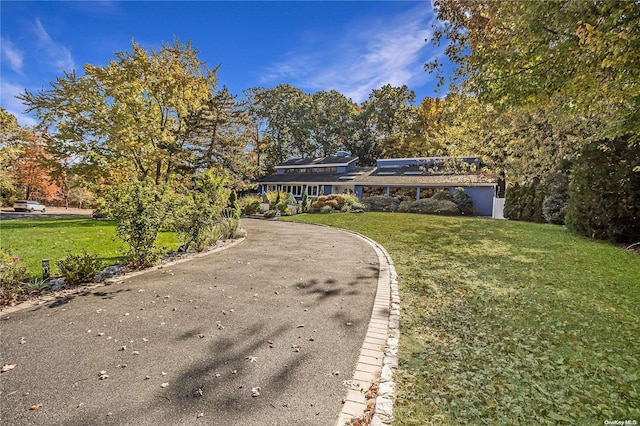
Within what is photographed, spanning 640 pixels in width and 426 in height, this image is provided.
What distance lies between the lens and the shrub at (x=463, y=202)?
78.5ft

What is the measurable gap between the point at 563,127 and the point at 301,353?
13994 millimetres

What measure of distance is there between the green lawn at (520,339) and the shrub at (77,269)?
19.8 feet

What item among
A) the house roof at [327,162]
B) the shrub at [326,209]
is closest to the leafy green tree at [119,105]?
the shrub at [326,209]

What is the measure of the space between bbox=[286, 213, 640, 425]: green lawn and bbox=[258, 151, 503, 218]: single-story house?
13.1 meters

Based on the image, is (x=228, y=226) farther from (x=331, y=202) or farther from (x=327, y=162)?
(x=327, y=162)

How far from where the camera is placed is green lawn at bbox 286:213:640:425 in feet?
8.62

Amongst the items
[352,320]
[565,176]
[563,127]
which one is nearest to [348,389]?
[352,320]

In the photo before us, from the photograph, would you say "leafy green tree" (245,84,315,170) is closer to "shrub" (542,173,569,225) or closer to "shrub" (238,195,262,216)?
"shrub" (238,195,262,216)

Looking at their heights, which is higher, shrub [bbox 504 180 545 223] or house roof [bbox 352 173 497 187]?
house roof [bbox 352 173 497 187]

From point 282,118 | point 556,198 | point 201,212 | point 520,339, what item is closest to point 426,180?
point 556,198

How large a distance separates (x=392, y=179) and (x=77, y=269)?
27.0 metres

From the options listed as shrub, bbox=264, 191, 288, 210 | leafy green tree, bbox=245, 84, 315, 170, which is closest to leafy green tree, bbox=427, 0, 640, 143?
shrub, bbox=264, 191, 288, 210

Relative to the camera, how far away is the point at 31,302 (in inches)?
189

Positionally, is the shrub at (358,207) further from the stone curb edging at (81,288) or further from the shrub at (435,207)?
the stone curb edging at (81,288)
